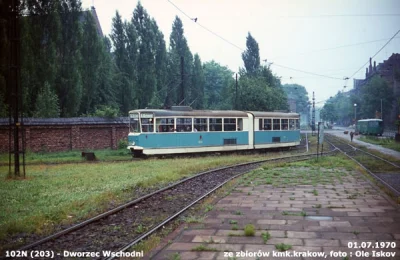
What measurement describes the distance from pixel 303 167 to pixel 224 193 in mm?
7327

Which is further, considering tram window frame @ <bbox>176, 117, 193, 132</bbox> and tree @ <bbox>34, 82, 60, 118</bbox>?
tree @ <bbox>34, 82, 60, 118</bbox>

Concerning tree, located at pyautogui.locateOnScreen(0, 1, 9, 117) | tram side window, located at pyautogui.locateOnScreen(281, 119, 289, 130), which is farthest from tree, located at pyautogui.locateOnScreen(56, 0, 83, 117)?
tram side window, located at pyautogui.locateOnScreen(281, 119, 289, 130)

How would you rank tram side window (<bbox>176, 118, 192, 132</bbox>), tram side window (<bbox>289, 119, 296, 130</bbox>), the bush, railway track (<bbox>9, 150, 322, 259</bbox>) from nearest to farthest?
railway track (<bbox>9, 150, 322, 259</bbox>) < tram side window (<bbox>176, 118, 192, 132</bbox>) < the bush < tram side window (<bbox>289, 119, 296, 130</bbox>)

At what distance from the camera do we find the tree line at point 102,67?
26.5 metres

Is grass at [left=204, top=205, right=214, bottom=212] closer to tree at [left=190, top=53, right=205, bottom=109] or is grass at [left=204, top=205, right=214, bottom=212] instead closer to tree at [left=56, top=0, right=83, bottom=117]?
tree at [left=56, top=0, right=83, bottom=117]

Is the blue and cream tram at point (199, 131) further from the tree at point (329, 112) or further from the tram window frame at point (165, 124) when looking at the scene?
the tree at point (329, 112)

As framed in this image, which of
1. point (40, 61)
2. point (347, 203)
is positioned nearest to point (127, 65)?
point (40, 61)

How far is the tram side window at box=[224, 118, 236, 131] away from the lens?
75.2ft

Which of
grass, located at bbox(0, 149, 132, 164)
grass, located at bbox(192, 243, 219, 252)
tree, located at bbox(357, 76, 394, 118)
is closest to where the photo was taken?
grass, located at bbox(192, 243, 219, 252)

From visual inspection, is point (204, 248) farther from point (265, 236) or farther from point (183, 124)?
point (183, 124)

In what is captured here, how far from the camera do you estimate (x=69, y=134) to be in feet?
79.3

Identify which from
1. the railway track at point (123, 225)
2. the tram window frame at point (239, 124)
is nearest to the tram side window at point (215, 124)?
the tram window frame at point (239, 124)

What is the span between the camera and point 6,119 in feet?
70.4

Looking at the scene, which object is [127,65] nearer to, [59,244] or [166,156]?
[166,156]
